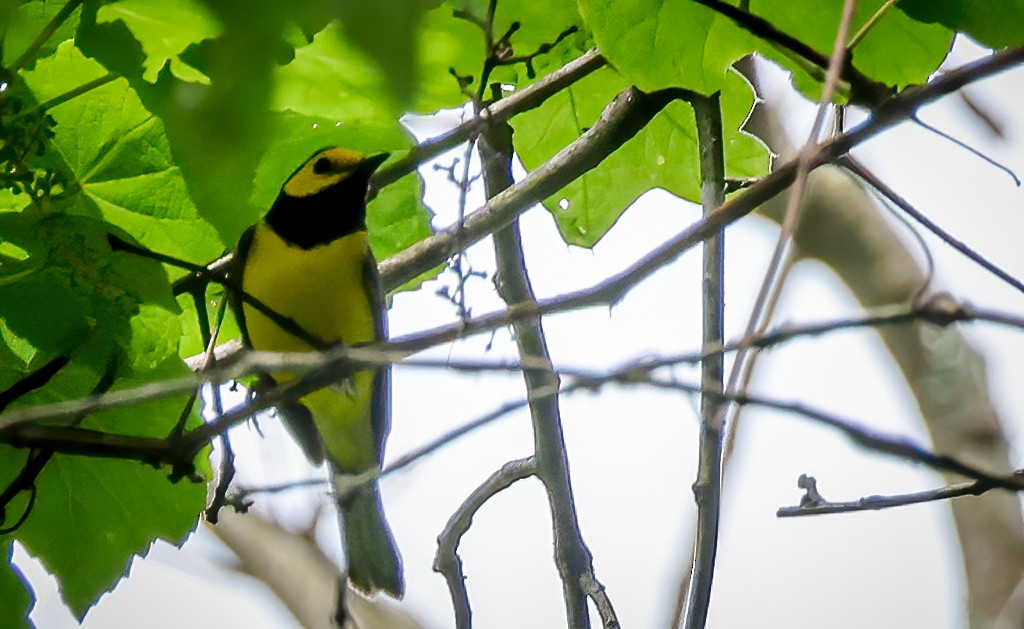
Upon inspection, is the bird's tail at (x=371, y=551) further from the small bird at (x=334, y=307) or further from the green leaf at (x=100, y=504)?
the green leaf at (x=100, y=504)

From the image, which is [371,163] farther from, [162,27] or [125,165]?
[162,27]

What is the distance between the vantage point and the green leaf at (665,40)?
1029 millimetres

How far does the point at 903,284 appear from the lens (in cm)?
423

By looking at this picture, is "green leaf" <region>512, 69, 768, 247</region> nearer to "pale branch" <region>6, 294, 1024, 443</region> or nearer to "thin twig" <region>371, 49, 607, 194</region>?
→ "thin twig" <region>371, 49, 607, 194</region>

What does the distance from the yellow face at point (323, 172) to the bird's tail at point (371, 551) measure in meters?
0.59

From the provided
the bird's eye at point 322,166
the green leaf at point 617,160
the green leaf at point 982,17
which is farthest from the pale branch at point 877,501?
the bird's eye at point 322,166

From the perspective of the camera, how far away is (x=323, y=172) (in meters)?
2.13

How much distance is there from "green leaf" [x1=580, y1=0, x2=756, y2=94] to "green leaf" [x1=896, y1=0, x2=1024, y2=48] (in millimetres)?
178

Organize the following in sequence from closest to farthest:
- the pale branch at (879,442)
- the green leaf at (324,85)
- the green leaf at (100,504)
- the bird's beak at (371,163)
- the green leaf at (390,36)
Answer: the green leaf at (390,36) → the pale branch at (879,442) → the green leaf at (324,85) → the green leaf at (100,504) → the bird's beak at (371,163)

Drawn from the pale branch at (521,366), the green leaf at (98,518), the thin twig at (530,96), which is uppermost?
the thin twig at (530,96)

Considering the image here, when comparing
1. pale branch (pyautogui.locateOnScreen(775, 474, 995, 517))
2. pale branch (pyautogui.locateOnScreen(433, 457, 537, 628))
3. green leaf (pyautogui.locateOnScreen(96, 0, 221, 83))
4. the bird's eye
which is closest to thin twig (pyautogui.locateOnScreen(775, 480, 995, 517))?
pale branch (pyautogui.locateOnScreen(775, 474, 995, 517))

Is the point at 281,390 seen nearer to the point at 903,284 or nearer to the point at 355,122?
the point at 355,122

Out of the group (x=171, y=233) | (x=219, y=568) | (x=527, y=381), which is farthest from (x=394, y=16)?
(x=219, y=568)

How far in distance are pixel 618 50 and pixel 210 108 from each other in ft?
2.15
